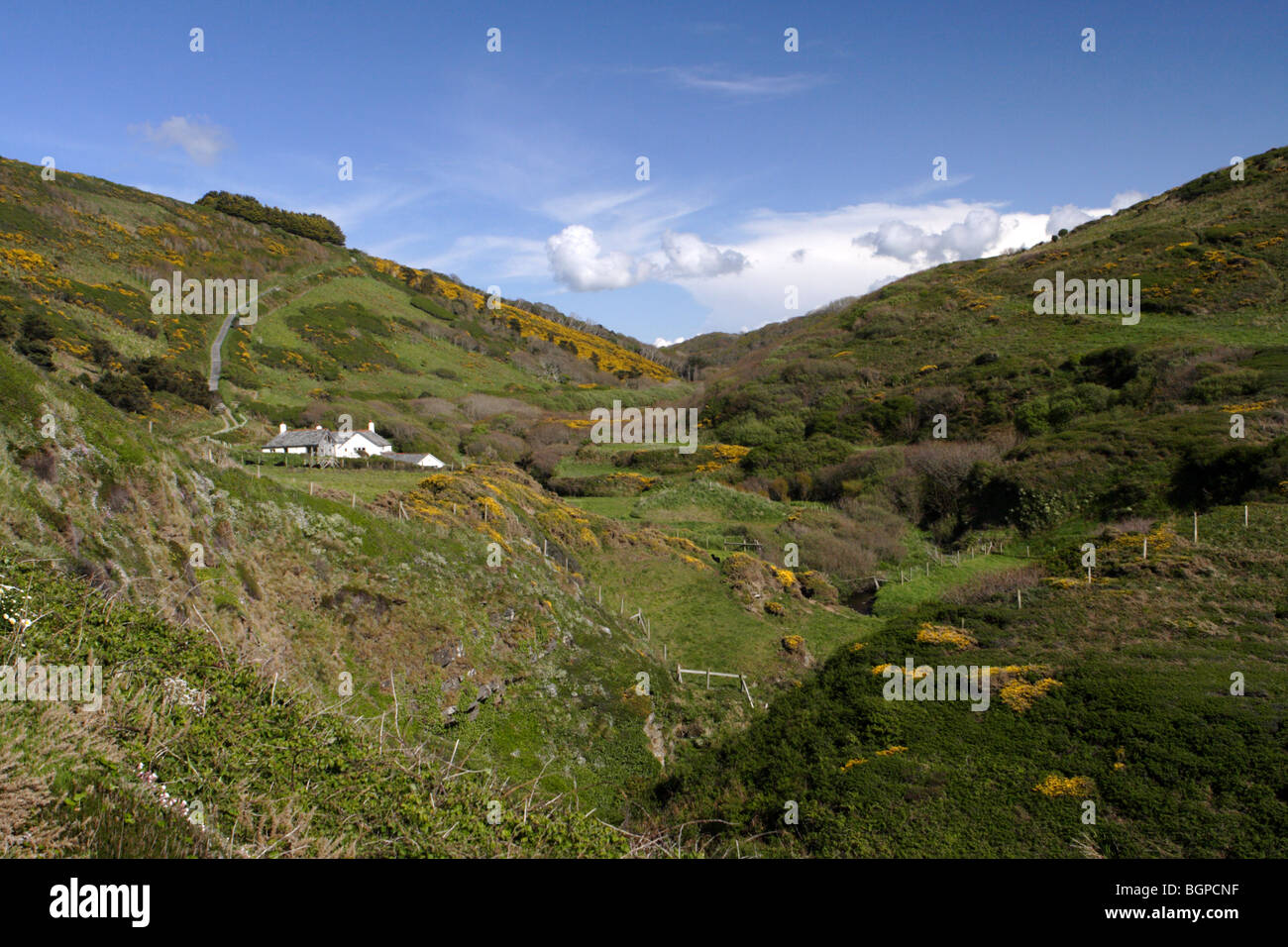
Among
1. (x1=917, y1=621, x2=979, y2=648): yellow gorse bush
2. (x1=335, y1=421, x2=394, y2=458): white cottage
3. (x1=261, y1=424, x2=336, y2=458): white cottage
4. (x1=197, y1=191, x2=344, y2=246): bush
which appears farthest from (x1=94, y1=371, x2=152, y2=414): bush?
(x1=197, y1=191, x2=344, y2=246): bush

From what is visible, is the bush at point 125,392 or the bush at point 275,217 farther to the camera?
the bush at point 275,217

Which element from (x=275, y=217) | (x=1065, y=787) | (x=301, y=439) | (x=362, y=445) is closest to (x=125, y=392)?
(x=301, y=439)

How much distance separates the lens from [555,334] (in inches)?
4764

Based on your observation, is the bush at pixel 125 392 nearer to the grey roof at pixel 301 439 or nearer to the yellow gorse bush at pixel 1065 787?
the grey roof at pixel 301 439

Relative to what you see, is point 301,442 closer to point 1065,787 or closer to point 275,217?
point 1065,787

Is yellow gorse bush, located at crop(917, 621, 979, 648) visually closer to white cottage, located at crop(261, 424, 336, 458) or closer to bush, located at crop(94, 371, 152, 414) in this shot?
white cottage, located at crop(261, 424, 336, 458)

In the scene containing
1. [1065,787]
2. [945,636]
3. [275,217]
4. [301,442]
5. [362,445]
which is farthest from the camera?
[275,217]

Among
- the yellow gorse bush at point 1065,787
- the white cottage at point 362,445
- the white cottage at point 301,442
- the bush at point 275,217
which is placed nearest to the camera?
the yellow gorse bush at point 1065,787

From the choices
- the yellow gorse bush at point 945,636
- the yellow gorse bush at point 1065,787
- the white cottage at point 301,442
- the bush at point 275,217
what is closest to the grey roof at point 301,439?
the white cottage at point 301,442

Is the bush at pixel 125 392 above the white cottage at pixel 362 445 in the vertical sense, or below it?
above

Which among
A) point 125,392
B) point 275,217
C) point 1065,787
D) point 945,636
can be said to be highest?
point 275,217

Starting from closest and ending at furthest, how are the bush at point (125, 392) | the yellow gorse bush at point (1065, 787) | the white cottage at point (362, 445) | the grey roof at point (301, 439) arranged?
the yellow gorse bush at point (1065, 787), the bush at point (125, 392), the grey roof at point (301, 439), the white cottage at point (362, 445)

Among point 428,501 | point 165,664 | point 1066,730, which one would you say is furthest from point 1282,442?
point 165,664
